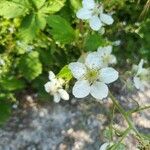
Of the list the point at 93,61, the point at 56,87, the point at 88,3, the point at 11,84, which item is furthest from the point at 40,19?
Answer: the point at 93,61

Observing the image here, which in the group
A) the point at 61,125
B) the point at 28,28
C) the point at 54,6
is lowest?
the point at 61,125

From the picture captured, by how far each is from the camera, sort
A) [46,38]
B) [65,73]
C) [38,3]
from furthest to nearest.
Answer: [46,38]
[38,3]
[65,73]

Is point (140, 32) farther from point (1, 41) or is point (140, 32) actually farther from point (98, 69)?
point (98, 69)

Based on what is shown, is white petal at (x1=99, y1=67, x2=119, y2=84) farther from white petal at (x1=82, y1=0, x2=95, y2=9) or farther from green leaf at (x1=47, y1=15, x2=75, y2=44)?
white petal at (x1=82, y1=0, x2=95, y2=9)

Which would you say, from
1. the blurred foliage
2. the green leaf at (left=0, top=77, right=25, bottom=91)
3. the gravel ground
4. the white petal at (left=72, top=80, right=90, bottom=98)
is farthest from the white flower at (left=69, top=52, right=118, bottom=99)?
the gravel ground

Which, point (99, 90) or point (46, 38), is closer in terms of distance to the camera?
point (99, 90)

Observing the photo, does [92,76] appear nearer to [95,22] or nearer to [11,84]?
[95,22]

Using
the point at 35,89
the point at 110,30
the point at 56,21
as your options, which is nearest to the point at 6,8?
the point at 56,21
